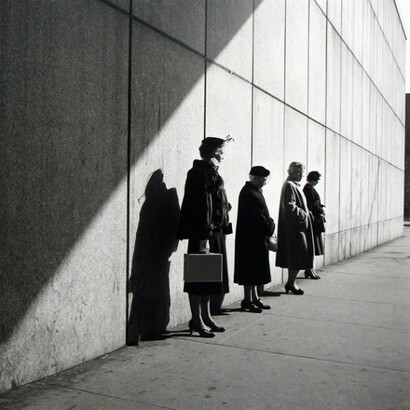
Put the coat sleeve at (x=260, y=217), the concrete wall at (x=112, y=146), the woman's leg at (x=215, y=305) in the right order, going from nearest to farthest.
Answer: the concrete wall at (x=112, y=146), the coat sleeve at (x=260, y=217), the woman's leg at (x=215, y=305)

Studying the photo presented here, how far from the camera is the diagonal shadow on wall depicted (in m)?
3.59

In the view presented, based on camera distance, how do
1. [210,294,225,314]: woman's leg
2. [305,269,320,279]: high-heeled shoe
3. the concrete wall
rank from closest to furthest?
the concrete wall
[210,294,225,314]: woman's leg
[305,269,320,279]: high-heeled shoe

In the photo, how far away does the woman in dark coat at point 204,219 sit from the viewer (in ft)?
16.5

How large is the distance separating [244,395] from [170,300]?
6.40 feet

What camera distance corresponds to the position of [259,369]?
431cm

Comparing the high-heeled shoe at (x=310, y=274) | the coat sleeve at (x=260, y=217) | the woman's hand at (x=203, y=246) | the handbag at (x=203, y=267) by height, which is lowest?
the high-heeled shoe at (x=310, y=274)

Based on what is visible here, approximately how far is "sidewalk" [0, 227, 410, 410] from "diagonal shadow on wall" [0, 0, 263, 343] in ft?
2.41

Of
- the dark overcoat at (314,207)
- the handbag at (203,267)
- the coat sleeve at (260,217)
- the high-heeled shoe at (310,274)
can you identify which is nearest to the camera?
the handbag at (203,267)

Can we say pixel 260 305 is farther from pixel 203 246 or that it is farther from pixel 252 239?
pixel 203 246

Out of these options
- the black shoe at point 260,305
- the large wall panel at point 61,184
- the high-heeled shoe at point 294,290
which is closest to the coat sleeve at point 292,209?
the high-heeled shoe at point 294,290

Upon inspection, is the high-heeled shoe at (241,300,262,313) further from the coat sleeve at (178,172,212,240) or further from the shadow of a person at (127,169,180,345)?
the coat sleeve at (178,172,212,240)

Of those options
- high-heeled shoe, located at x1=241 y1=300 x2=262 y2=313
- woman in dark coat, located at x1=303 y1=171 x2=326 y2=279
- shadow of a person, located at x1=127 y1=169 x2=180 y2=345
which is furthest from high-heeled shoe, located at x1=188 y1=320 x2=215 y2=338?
woman in dark coat, located at x1=303 y1=171 x2=326 y2=279

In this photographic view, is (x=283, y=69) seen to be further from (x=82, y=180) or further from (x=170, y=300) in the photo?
(x=82, y=180)

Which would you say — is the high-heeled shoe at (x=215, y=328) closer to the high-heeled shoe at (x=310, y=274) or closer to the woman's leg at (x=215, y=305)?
the woman's leg at (x=215, y=305)
